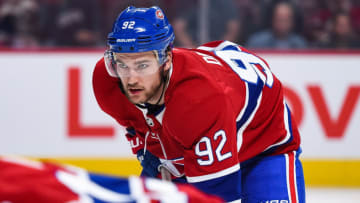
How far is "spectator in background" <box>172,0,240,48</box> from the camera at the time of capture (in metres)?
4.54

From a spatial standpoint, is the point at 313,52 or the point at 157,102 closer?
the point at 157,102

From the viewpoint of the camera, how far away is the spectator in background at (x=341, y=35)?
4.50 m

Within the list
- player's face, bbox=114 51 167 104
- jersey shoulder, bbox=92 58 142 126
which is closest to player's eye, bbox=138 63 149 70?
player's face, bbox=114 51 167 104

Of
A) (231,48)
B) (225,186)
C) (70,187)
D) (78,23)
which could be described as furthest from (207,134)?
(78,23)

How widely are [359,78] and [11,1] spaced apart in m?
2.37

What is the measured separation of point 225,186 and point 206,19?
268 centimetres

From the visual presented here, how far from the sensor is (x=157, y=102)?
2078 millimetres

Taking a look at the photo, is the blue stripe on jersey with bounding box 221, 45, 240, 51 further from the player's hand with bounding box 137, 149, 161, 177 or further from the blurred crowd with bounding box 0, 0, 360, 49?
the blurred crowd with bounding box 0, 0, 360, 49

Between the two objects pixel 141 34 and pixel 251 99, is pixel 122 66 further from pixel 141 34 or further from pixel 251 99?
pixel 251 99

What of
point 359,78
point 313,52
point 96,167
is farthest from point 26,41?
point 359,78

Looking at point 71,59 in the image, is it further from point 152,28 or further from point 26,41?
point 152,28

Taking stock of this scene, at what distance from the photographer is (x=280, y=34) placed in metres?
4.52

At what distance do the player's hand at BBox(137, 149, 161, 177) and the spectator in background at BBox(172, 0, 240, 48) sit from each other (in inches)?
86.7

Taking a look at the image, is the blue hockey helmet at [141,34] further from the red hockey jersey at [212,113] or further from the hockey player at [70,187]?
the hockey player at [70,187]
